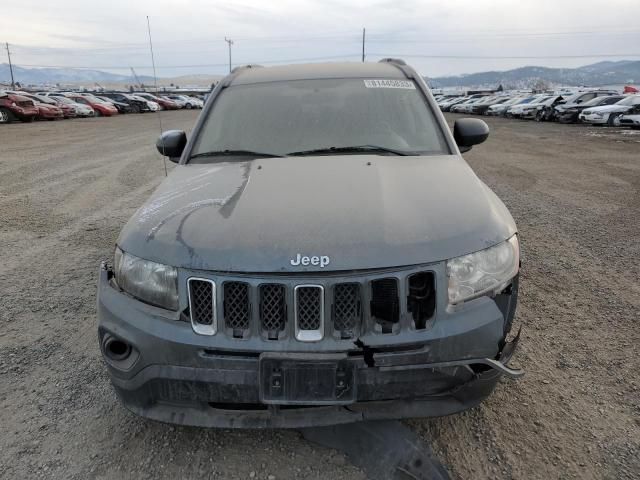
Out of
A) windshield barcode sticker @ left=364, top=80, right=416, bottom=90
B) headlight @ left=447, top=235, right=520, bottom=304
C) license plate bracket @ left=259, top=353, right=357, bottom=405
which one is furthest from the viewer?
windshield barcode sticker @ left=364, top=80, right=416, bottom=90

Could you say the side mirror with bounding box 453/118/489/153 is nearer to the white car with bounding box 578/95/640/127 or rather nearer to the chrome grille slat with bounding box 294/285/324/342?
the chrome grille slat with bounding box 294/285/324/342

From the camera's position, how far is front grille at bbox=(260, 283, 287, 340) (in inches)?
A: 76.5

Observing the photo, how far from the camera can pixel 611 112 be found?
2158 cm

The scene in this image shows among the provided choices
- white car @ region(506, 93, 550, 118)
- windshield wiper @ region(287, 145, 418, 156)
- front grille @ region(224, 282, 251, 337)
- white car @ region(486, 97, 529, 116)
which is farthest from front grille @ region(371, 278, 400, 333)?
white car @ region(486, 97, 529, 116)

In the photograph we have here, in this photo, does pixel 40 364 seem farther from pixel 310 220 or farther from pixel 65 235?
pixel 65 235

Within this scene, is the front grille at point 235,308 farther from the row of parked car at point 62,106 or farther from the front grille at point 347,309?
the row of parked car at point 62,106

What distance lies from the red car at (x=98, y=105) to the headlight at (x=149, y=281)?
117ft

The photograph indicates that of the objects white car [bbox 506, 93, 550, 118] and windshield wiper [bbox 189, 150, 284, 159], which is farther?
white car [bbox 506, 93, 550, 118]

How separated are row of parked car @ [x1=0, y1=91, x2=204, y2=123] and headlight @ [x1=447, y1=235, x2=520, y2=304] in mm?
14933

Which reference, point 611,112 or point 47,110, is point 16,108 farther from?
point 611,112

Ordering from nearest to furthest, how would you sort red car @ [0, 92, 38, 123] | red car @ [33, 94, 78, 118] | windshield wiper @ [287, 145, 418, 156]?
windshield wiper @ [287, 145, 418, 156]
red car @ [0, 92, 38, 123]
red car @ [33, 94, 78, 118]

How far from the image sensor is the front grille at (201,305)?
1986 millimetres

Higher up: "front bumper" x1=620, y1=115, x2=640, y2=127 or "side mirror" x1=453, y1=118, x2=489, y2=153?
"side mirror" x1=453, y1=118, x2=489, y2=153

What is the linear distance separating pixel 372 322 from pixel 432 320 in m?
0.25
